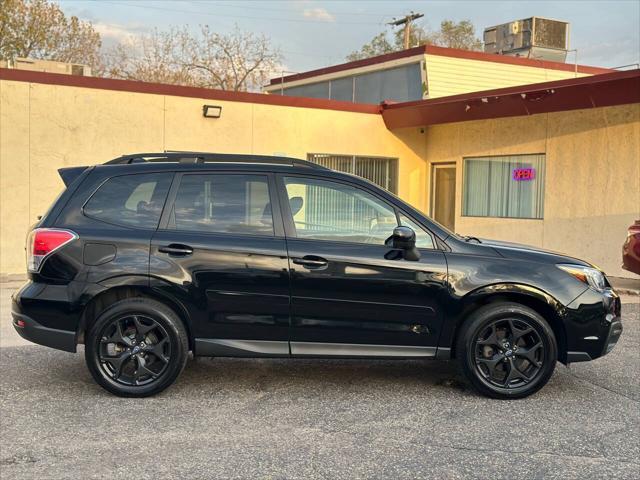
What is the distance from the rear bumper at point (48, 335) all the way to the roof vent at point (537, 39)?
17.8 meters

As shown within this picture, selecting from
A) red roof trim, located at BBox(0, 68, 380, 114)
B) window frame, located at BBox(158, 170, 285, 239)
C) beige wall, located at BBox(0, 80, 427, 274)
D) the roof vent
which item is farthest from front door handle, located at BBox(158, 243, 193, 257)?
the roof vent

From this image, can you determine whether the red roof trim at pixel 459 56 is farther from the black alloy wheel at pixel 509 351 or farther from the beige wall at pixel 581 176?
the black alloy wheel at pixel 509 351

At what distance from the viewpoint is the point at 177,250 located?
4.91 meters

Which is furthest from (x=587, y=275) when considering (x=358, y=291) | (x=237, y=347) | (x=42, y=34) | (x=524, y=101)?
(x=42, y=34)

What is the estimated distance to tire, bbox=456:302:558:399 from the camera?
499cm

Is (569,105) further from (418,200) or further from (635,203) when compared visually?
(418,200)

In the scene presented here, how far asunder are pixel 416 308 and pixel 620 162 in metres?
8.46

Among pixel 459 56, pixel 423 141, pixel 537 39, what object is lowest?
pixel 423 141

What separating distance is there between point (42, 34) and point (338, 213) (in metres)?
30.1

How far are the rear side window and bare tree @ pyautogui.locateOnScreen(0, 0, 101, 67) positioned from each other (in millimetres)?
27610

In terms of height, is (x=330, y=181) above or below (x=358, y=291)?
above

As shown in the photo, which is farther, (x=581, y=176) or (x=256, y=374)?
(x=581, y=176)

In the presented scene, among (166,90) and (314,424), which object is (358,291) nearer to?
(314,424)

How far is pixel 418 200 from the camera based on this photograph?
15953 millimetres
